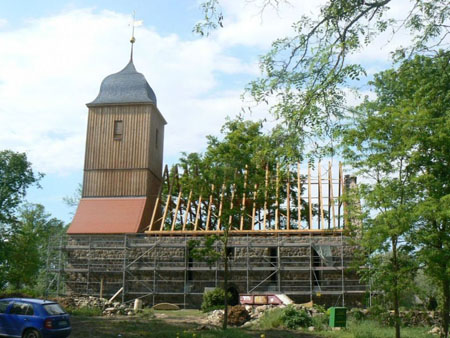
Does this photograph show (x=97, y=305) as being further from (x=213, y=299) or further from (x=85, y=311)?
(x=213, y=299)

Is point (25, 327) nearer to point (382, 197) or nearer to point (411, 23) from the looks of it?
point (382, 197)

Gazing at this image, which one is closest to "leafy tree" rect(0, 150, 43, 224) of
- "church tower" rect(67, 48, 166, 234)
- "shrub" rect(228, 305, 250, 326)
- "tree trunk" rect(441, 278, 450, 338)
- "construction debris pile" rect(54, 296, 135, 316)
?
"church tower" rect(67, 48, 166, 234)

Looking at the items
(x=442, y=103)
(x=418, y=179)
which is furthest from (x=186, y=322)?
(x=442, y=103)

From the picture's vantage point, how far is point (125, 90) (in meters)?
32.1

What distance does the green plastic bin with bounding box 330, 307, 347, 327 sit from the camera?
1686 cm

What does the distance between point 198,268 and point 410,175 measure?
14.5 metres

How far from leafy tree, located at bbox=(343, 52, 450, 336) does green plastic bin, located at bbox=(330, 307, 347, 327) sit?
12.8 feet

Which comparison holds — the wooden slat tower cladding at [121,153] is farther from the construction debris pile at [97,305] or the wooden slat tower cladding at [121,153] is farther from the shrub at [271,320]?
the shrub at [271,320]

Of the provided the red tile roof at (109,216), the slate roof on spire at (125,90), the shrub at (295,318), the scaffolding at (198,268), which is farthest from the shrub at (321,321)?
the slate roof on spire at (125,90)

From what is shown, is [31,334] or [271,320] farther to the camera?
[271,320]

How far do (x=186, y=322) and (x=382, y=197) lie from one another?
9.35 meters

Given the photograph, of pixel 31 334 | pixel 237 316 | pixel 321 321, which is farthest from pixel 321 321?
pixel 31 334

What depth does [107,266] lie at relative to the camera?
87.9 feet

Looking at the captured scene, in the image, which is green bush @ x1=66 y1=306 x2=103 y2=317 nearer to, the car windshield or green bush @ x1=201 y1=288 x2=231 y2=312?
green bush @ x1=201 y1=288 x2=231 y2=312
